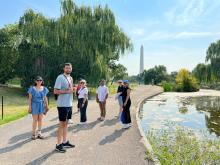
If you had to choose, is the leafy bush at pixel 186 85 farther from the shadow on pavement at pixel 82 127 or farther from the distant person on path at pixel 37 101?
the distant person on path at pixel 37 101

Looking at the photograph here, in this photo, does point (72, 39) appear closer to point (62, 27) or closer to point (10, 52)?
point (62, 27)

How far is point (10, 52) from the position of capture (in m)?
37.4

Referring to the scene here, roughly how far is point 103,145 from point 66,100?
5.48 ft

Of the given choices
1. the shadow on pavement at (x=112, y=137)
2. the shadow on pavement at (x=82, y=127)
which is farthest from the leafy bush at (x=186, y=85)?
the shadow on pavement at (x=112, y=137)

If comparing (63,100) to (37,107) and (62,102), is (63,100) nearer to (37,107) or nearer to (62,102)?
(62,102)

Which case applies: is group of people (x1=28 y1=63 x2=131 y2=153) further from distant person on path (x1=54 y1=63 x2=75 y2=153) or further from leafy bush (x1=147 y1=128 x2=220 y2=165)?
leafy bush (x1=147 y1=128 x2=220 y2=165)

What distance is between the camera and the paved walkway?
735 cm

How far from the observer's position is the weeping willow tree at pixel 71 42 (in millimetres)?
31266

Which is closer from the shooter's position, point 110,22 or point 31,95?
point 31,95

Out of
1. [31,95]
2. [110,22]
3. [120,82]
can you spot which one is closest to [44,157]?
[31,95]

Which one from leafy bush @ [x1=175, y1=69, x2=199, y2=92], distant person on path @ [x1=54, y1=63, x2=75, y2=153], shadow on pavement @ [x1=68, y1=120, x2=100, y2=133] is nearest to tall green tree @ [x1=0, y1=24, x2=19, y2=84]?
shadow on pavement @ [x1=68, y1=120, x2=100, y2=133]

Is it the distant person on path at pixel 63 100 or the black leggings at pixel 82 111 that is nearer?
the distant person on path at pixel 63 100

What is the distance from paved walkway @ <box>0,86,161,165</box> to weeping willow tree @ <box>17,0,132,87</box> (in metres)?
19.0

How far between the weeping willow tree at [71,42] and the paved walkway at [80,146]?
1895cm
